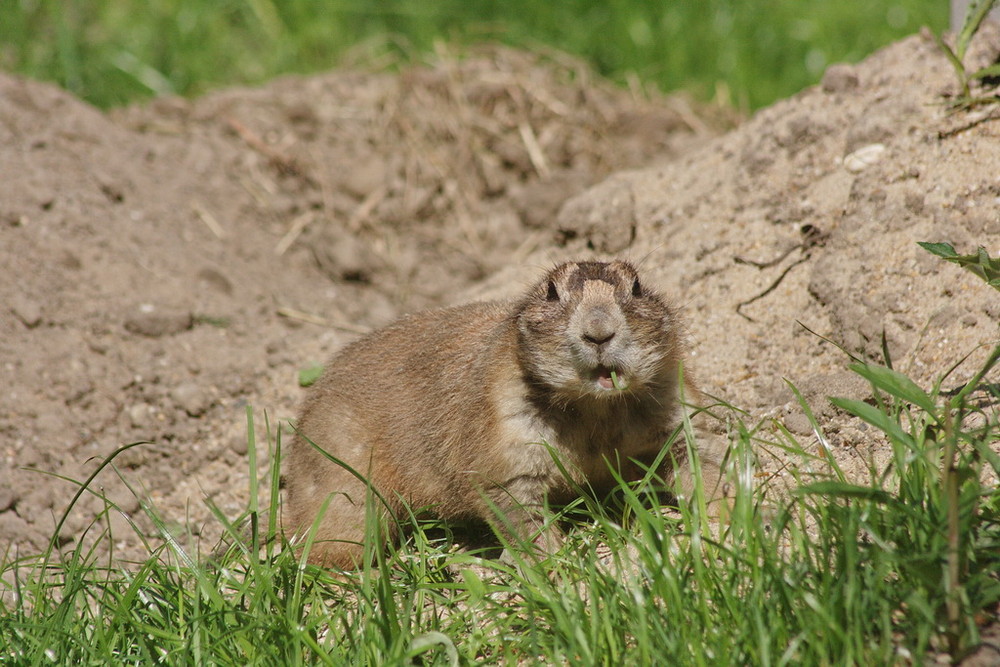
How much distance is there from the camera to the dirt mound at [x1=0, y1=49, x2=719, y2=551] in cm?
523

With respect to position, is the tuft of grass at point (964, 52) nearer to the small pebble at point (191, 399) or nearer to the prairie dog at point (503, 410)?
the prairie dog at point (503, 410)

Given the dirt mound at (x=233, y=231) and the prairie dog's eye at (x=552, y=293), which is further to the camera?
the dirt mound at (x=233, y=231)

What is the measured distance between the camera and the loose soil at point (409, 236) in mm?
4527

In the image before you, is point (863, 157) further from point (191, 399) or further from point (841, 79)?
point (191, 399)

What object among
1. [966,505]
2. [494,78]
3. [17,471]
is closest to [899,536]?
[966,505]

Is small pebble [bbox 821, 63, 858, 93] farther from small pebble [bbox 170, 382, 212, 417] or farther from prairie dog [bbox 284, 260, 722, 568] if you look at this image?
small pebble [bbox 170, 382, 212, 417]

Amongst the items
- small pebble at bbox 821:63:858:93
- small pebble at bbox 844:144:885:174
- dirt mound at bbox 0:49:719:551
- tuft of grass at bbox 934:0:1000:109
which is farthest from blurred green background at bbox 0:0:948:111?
tuft of grass at bbox 934:0:1000:109

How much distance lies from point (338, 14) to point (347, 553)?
6180 mm

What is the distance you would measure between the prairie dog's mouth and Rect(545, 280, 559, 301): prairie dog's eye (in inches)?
14.5

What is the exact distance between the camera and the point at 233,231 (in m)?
6.67

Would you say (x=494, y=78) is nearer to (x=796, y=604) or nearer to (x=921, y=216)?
(x=921, y=216)

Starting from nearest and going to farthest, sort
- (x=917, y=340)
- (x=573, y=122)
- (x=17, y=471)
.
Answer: (x=917, y=340)
(x=17, y=471)
(x=573, y=122)

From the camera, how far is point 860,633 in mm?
2719

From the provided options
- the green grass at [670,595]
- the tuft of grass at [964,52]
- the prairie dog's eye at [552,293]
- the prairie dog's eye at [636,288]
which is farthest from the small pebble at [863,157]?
the prairie dog's eye at [552,293]
